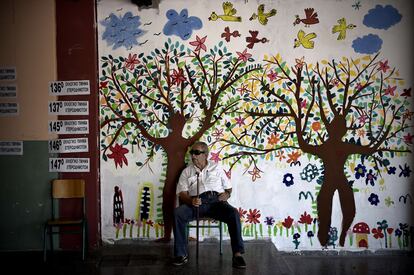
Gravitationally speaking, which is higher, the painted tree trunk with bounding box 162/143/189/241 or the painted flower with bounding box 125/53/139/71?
the painted flower with bounding box 125/53/139/71

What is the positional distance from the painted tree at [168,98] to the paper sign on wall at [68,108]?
208mm

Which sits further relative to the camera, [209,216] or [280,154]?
[280,154]

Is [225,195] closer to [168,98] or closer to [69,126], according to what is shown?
[168,98]

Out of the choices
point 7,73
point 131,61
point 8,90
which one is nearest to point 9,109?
point 8,90

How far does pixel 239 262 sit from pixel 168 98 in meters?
2.01

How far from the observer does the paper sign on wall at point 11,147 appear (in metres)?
4.55

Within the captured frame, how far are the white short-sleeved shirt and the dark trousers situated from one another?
3.5 inches

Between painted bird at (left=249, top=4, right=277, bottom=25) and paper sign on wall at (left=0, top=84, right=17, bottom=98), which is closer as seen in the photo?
paper sign on wall at (left=0, top=84, right=17, bottom=98)

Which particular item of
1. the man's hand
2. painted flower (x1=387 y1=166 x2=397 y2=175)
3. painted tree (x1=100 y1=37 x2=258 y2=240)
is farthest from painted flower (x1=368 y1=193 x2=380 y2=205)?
the man's hand

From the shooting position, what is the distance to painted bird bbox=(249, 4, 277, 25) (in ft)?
15.2

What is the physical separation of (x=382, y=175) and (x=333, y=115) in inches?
37.0

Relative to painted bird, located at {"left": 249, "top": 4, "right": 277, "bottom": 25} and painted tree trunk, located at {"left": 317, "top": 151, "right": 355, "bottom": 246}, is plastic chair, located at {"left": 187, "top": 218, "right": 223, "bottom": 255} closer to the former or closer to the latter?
painted tree trunk, located at {"left": 317, "top": 151, "right": 355, "bottom": 246}

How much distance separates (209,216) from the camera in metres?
4.30

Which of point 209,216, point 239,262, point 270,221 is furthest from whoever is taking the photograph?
point 270,221
